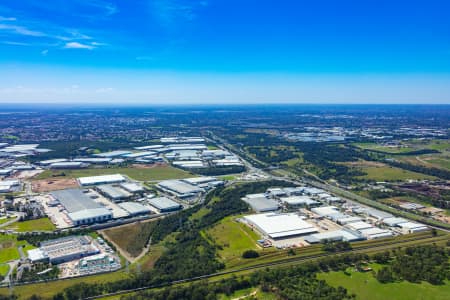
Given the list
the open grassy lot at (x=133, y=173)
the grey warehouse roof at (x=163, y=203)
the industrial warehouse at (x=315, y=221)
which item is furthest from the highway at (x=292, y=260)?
the open grassy lot at (x=133, y=173)

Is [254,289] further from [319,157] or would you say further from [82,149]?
[82,149]

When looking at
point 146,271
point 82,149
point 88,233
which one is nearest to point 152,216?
point 88,233

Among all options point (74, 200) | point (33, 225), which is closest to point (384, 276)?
point (33, 225)

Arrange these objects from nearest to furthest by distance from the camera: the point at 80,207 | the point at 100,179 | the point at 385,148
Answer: the point at 80,207
the point at 100,179
the point at 385,148

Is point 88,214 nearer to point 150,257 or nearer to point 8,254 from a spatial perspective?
point 8,254

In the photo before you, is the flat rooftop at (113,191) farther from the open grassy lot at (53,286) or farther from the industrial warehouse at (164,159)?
the open grassy lot at (53,286)
